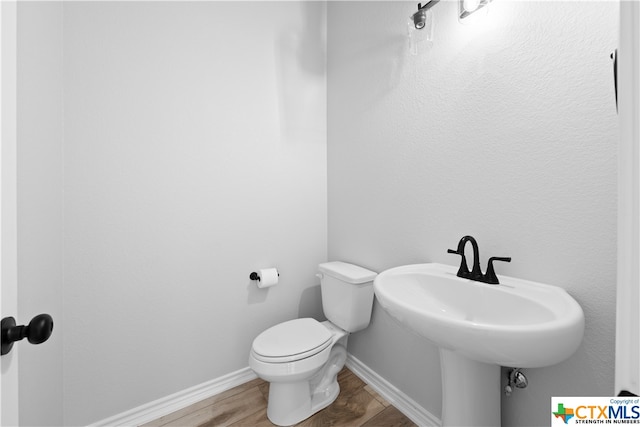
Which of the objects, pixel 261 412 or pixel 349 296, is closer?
pixel 261 412

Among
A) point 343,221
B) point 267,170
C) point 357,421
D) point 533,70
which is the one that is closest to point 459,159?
point 533,70

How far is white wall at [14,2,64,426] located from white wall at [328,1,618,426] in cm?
143

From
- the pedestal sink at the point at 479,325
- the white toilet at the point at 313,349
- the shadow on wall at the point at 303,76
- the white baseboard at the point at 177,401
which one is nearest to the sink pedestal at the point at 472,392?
the pedestal sink at the point at 479,325

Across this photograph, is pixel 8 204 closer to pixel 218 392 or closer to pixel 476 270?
pixel 476 270

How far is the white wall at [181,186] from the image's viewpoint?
1.22 m

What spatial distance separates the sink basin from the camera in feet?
2.12

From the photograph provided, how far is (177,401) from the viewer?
144 cm

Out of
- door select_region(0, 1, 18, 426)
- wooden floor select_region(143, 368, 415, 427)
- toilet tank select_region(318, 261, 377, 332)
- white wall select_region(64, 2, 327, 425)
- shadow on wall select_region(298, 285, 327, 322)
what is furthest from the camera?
shadow on wall select_region(298, 285, 327, 322)

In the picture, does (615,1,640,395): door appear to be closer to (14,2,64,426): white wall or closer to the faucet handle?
the faucet handle

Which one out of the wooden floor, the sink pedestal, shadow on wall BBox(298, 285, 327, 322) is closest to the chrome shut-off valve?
the sink pedestal

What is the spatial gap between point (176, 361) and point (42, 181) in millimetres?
1071

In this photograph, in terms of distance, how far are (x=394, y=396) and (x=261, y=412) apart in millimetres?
724

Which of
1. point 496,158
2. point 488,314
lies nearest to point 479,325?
point 488,314

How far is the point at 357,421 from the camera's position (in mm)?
1346
